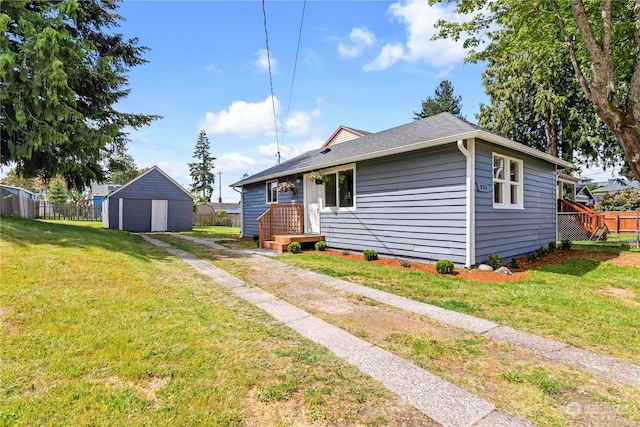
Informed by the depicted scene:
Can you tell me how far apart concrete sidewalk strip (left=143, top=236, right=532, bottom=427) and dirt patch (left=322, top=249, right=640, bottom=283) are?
3.83 metres

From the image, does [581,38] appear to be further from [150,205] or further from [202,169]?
[202,169]

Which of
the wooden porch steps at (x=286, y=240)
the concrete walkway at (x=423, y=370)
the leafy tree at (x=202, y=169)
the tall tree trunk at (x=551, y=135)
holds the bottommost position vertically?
the concrete walkway at (x=423, y=370)

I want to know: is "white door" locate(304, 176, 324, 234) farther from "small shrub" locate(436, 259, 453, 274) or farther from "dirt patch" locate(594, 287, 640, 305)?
"dirt patch" locate(594, 287, 640, 305)

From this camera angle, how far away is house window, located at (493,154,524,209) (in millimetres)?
7387

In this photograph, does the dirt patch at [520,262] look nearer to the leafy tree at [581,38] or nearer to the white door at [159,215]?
the leafy tree at [581,38]

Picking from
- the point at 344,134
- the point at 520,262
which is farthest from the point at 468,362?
the point at 344,134

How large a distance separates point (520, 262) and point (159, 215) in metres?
20.2

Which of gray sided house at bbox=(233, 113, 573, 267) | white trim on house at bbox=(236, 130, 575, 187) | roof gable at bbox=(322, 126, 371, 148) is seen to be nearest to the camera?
white trim on house at bbox=(236, 130, 575, 187)

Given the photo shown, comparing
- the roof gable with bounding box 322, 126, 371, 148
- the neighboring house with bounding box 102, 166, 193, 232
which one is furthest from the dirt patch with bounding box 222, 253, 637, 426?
the neighboring house with bounding box 102, 166, 193, 232

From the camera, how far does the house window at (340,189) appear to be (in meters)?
9.13

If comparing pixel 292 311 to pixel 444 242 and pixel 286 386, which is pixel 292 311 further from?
Answer: pixel 444 242

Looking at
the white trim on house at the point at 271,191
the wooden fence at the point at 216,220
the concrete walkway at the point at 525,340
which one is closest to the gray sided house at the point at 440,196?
the white trim on house at the point at 271,191

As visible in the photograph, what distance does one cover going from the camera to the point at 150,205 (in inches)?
797

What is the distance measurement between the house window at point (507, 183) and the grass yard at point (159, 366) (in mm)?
6300
